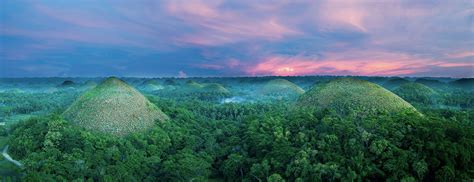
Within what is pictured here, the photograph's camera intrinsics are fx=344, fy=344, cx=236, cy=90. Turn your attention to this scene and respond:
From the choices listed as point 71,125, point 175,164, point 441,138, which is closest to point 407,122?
point 441,138

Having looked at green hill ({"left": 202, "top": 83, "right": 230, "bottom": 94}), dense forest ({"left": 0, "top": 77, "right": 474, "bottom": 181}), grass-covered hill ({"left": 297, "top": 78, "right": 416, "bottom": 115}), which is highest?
grass-covered hill ({"left": 297, "top": 78, "right": 416, "bottom": 115})

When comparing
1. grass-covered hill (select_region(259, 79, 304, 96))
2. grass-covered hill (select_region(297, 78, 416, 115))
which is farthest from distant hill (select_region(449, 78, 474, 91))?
grass-covered hill (select_region(297, 78, 416, 115))

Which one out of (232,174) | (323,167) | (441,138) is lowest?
(232,174)

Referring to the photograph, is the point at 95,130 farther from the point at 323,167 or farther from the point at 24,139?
the point at 323,167

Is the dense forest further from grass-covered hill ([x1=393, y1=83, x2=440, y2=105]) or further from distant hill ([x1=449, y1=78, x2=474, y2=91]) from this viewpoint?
distant hill ([x1=449, y1=78, x2=474, y2=91])

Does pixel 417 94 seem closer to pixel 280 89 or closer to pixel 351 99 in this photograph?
pixel 280 89

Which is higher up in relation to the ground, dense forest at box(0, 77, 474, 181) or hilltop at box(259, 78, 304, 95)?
hilltop at box(259, 78, 304, 95)

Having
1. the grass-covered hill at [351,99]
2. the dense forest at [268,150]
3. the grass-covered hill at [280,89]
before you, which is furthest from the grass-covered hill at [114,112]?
the grass-covered hill at [280,89]
